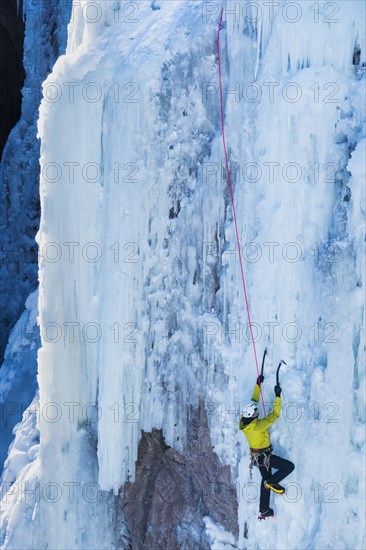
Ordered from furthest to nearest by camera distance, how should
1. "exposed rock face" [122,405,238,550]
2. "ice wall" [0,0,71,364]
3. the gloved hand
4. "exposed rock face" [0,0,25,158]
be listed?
"exposed rock face" [0,0,25,158] < "ice wall" [0,0,71,364] < "exposed rock face" [122,405,238,550] < the gloved hand

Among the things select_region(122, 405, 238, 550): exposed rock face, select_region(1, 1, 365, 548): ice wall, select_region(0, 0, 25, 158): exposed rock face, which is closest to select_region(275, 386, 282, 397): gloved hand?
select_region(1, 1, 365, 548): ice wall

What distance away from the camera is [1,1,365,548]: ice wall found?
5.92 meters

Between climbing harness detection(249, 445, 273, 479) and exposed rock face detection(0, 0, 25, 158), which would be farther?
exposed rock face detection(0, 0, 25, 158)

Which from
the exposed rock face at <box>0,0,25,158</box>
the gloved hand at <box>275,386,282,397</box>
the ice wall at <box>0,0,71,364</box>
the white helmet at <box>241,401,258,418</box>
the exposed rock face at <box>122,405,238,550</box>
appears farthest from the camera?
the exposed rock face at <box>0,0,25,158</box>

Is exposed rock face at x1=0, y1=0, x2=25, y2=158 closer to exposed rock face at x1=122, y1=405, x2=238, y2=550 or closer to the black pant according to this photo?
exposed rock face at x1=122, y1=405, x2=238, y2=550

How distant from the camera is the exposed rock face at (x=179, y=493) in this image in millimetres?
6590

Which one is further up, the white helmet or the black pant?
the white helmet

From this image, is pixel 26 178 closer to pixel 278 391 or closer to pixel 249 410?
pixel 249 410

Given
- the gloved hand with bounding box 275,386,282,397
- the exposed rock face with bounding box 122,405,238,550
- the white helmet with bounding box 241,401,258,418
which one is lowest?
the exposed rock face with bounding box 122,405,238,550

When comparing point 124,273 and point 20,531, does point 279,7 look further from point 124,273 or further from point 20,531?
point 20,531

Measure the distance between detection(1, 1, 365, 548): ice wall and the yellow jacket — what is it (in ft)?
0.59

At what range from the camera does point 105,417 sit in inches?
268

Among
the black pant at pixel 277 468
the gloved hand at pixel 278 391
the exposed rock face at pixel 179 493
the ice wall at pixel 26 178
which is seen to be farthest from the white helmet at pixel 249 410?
the ice wall at pixel 26 178

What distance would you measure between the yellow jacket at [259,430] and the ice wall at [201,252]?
18cm
